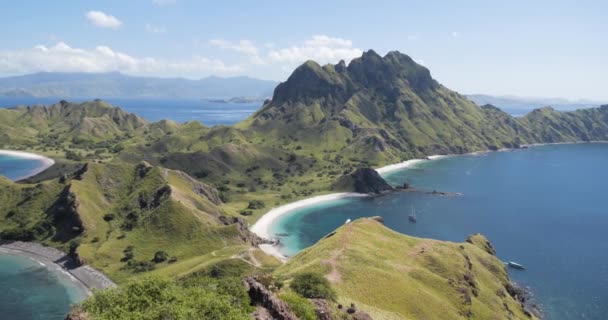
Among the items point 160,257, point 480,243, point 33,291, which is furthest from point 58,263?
point 480,243

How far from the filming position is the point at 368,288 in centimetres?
10406

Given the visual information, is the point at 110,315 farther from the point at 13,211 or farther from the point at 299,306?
the point at 13,211

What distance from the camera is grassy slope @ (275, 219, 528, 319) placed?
102m

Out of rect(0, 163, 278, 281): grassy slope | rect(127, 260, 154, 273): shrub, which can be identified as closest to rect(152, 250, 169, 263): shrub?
rect(127, 260, 154, 273): shrub

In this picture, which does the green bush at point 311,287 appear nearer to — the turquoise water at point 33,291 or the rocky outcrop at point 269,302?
the rocky outcrop at point 269,302

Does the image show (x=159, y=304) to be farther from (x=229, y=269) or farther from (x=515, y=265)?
(x=515, y=265)

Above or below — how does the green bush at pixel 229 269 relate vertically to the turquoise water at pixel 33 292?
above

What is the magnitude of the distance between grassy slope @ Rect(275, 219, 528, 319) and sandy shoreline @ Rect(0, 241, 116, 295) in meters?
65.1

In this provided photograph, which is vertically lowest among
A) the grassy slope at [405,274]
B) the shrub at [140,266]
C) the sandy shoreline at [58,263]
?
the sandy shoreline at [58,263]

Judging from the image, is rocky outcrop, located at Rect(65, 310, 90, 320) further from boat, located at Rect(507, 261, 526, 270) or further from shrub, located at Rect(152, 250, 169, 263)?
boat, located at Rect(507, 261, 526, 270)

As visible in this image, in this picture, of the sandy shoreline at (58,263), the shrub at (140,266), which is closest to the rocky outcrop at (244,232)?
the shrub at (140,266)

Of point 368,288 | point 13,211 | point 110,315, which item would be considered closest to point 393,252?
point 368,288

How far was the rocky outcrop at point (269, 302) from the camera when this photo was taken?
6988 cm

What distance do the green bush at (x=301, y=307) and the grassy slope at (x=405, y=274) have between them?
17.1 meters
